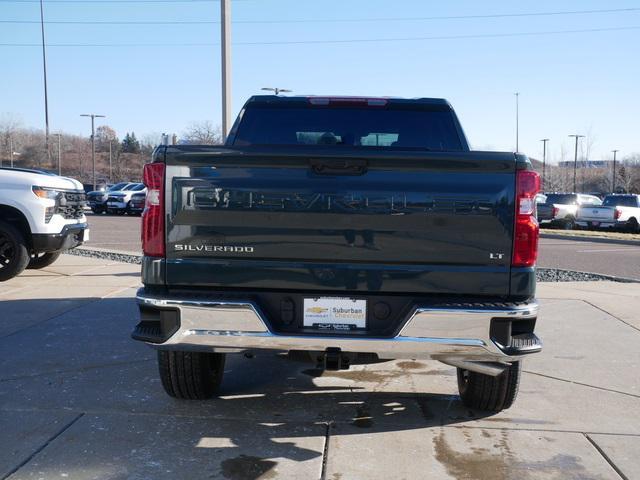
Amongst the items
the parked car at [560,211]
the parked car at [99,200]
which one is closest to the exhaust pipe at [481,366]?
the parked car at [560,211]

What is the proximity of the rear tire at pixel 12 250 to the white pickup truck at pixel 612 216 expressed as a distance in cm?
2453

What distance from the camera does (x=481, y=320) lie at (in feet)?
11.5

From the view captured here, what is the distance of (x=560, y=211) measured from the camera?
29.2m

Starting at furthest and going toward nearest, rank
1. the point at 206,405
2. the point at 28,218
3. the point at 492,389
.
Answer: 1. the point at 28,218
2. the point at 206,405
3. the point at 492,389

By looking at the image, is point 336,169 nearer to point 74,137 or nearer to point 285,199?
point 285,199

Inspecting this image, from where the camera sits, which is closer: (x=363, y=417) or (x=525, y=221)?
(x=525, y=221)

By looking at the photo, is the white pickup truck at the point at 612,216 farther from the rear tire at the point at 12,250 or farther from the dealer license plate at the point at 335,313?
the dealer license plate at the point at 335,313

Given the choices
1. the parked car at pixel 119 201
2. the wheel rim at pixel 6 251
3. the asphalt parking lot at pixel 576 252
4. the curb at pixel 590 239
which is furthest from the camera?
the parked car at pixel 119 201

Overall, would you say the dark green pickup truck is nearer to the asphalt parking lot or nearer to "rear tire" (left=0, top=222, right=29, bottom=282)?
"rear tire" (left=0, top=222, right=29, bottom=282)

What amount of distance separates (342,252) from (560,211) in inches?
1093

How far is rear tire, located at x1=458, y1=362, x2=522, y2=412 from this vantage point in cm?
427

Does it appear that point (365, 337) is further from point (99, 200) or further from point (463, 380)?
point (99, 200)

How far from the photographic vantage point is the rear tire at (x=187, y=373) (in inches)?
171

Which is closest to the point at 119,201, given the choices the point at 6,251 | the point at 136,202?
the point at 136,202
